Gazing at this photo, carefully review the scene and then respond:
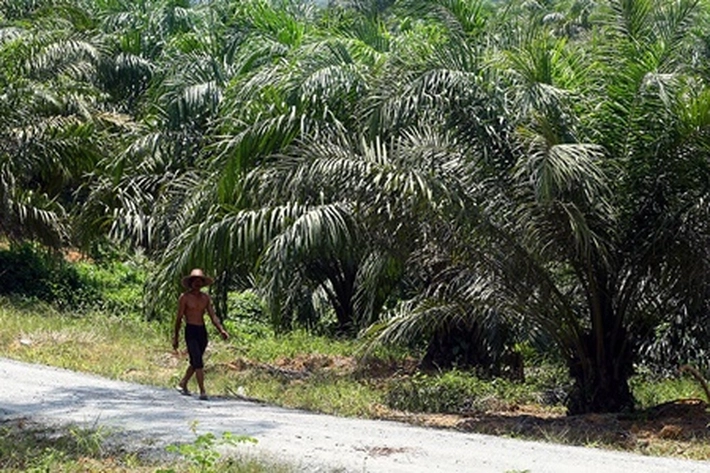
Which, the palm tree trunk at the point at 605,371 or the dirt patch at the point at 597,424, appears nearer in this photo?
the dirt patch at the point at 597,424

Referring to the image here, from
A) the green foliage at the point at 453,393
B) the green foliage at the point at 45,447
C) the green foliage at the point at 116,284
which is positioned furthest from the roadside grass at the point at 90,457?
the green foliage at the point at 116,284

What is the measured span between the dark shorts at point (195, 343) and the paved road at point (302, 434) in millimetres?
358

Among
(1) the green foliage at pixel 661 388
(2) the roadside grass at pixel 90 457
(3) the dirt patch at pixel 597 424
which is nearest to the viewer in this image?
(2) the roadside grass at pixel 90 457

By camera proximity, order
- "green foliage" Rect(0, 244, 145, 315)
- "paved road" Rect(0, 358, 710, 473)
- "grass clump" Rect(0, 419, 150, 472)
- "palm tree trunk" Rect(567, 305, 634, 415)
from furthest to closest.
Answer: "green foliage" Rect(0, 244, 145, 315) → "palm tree trunk" Rect(567, 305, 634, 415) → "paved road" Rect(0, 358, 710, 473) → "grass clump" Rect(0, 419, 150, 472)

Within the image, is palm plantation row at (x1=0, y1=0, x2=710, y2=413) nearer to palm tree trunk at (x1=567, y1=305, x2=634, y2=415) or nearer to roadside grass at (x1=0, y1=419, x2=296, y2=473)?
palm tree trunk at (x1=567, y1=305, x2=634, y2=415)

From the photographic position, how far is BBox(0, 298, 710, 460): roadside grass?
11438 millimetres

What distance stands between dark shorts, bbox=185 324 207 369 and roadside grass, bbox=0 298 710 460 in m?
0.99

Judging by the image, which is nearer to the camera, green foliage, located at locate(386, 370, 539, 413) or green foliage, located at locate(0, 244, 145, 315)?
green foliage, located at locate(386, 370, 539, 413)

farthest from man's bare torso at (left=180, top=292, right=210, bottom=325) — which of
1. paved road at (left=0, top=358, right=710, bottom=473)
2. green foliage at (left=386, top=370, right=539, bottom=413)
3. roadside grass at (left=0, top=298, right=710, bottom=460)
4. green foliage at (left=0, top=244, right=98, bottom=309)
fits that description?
green foliage at (left=0, top=244, right=98, bottom=309)

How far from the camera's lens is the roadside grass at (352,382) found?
11438 mm

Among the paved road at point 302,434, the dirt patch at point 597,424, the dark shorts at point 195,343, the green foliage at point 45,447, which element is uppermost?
the dark shorts at point 195,343

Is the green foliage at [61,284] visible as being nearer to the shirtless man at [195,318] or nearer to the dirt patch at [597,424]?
the dirt patch at [597,424]

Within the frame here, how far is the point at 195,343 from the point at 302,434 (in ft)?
9.53

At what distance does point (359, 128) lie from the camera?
13.9m
